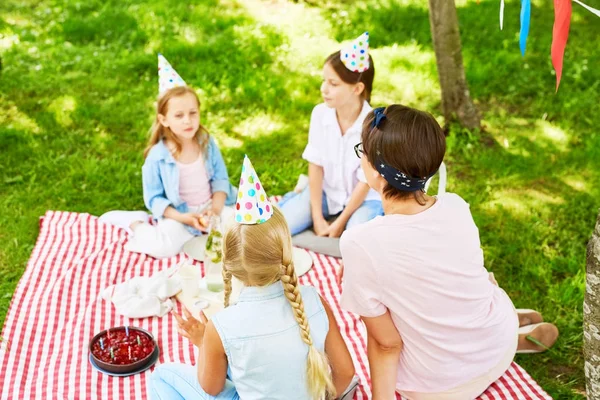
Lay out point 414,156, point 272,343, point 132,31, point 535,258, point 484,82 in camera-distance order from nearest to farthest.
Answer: point 272,343, point 414,156, point 535,258, point 484,82, point 132,31

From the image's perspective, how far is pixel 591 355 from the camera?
99.0 inches

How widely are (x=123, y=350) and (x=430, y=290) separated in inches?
61.3

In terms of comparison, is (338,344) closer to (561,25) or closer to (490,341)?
(490,341)

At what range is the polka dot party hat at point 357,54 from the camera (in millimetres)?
4031

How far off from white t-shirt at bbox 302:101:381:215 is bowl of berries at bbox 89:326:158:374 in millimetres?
1596

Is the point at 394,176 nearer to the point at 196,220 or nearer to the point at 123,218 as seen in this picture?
the point at 196,220

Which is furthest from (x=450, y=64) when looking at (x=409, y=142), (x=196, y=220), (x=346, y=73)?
(x=409, y=142)

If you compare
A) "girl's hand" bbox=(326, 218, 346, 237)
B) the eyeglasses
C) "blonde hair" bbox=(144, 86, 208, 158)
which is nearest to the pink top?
"blonde hair" bbox=(144, 86, 208, 158)

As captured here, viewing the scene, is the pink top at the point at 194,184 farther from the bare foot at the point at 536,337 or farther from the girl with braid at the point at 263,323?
the bare foot at the point at 536,337

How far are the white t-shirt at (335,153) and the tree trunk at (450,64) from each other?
1.36m

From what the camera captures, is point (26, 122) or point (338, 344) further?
point (26, 122)

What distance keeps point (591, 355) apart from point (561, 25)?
1178mm

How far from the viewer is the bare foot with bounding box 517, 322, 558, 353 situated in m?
3.61

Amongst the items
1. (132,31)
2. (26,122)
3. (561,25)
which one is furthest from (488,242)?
(132,31)
